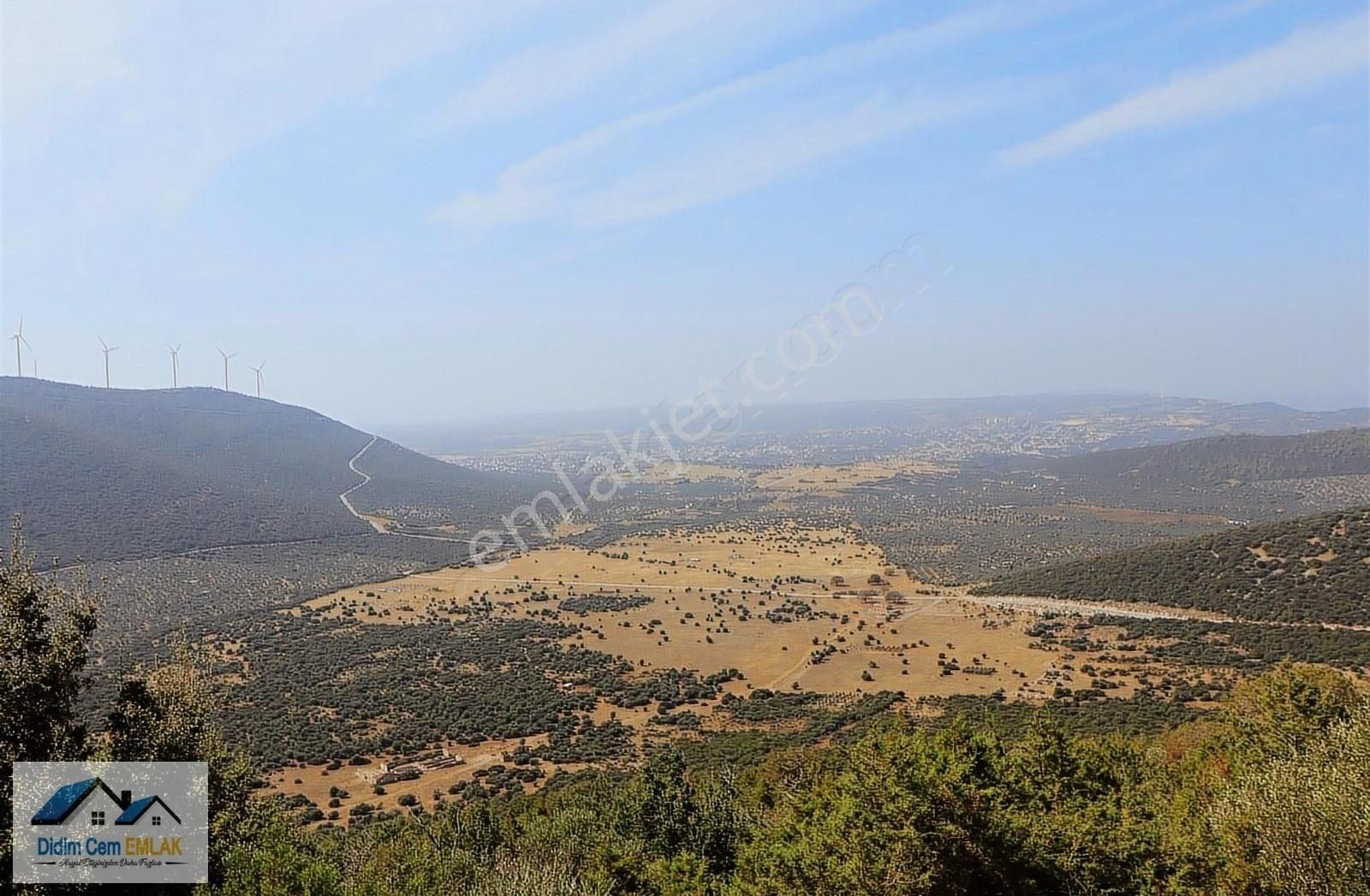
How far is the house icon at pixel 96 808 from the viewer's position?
10133 mm

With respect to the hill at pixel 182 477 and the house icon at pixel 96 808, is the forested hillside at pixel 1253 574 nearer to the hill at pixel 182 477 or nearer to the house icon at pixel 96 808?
the house icon at pixel 96 808

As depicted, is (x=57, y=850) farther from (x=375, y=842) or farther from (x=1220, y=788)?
(x=1220, y=788)

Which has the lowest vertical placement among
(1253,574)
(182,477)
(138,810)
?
(1253,574)

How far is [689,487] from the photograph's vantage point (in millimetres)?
152375

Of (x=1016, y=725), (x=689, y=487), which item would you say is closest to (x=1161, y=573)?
(x=1016, y=725)

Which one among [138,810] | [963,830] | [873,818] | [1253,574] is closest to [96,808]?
[138,810]

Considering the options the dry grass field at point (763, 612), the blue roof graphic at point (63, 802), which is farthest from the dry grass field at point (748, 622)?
the blue roof graphic at point (63, 802)

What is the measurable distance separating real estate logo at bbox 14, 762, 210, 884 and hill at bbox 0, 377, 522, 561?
6548cm

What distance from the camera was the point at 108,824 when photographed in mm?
10539

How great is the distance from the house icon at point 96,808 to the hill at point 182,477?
6566cm

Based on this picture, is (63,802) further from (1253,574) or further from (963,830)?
(1253,574)

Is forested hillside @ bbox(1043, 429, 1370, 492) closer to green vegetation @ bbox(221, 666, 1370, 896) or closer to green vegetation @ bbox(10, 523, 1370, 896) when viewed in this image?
green vegetation @ bbox(221, 666, 1370, 896)

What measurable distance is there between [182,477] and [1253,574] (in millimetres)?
105495

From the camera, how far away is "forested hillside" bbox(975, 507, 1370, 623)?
39.5 meters
